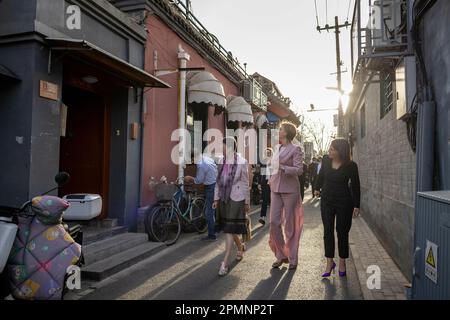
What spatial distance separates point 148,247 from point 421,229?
4725mm

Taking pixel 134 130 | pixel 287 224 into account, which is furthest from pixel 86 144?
pixel 287 224

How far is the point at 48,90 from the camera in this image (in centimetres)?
555

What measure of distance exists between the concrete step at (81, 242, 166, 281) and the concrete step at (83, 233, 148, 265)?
90 millimetres

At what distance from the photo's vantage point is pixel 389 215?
6543mm

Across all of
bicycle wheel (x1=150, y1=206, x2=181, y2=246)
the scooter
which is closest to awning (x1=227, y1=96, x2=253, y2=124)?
bicycle wheel (x1=150, y1=206, x2=181, y2=246)

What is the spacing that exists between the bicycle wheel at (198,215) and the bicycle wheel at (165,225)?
659 millimetres

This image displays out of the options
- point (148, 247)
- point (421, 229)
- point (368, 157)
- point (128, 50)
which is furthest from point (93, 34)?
point (368, 157)

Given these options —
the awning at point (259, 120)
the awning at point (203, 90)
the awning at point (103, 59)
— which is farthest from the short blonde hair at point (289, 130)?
the awning at point (259, 120)

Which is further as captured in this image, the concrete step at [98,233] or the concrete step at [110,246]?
the concrete step at [98,233]

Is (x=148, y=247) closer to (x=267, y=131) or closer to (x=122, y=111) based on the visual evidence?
(x=122, y=111)

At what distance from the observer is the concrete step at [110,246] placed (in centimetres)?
562

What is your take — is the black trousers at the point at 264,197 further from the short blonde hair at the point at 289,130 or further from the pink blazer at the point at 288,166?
the short blonde hair at the point at 289,130

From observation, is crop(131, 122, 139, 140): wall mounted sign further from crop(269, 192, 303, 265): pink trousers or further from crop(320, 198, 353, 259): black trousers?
crop(320, 198, 353, 259): black trousers

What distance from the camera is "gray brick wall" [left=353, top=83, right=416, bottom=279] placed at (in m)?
5.10
